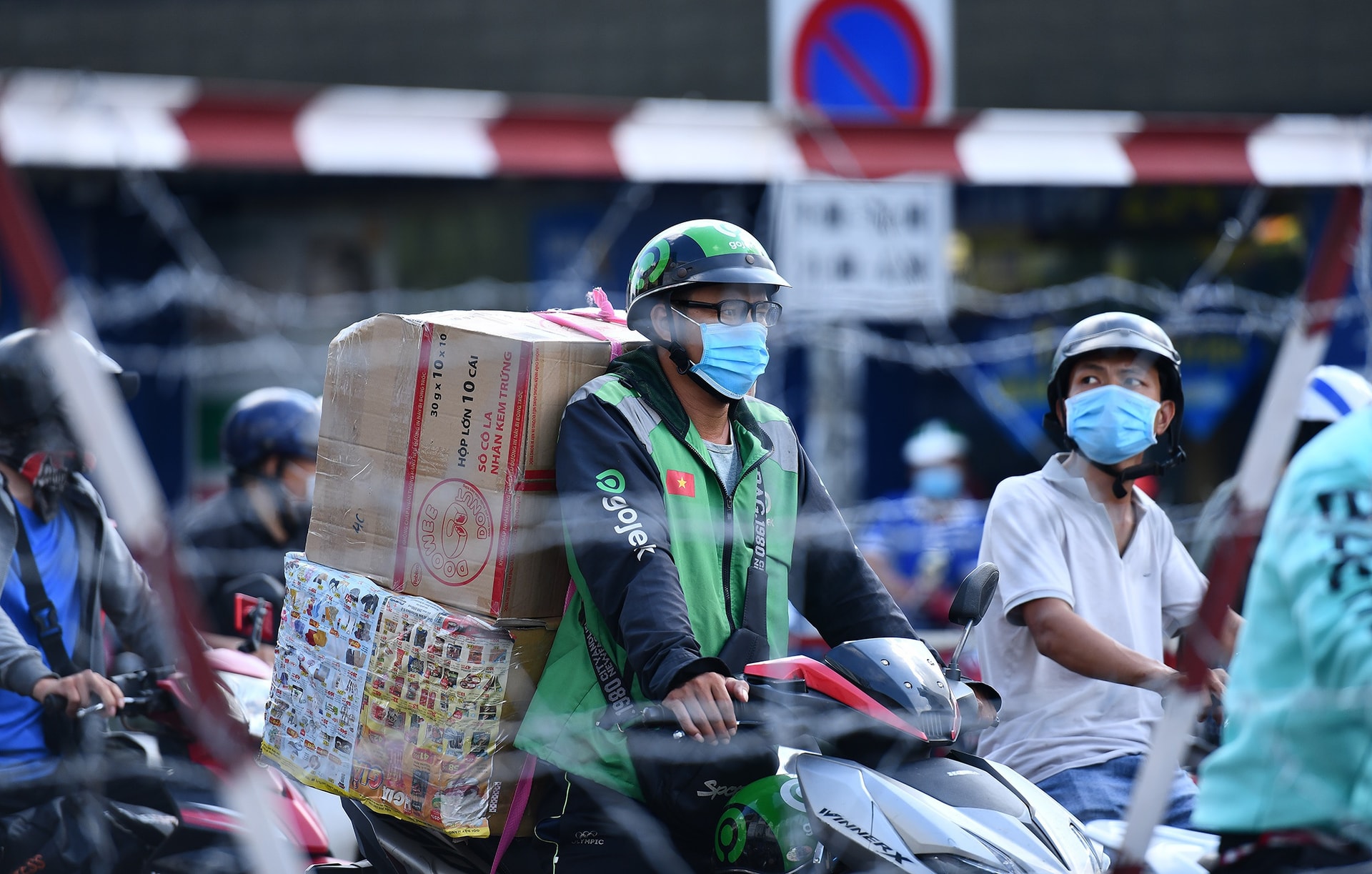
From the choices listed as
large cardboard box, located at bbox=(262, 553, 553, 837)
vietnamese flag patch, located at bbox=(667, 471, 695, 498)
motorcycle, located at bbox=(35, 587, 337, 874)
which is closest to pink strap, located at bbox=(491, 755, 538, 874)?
large cardboard box, located at bbox=(262, 553, 553, 837)

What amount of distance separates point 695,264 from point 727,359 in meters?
0.23

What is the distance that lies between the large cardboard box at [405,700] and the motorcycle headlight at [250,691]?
3.18 feet

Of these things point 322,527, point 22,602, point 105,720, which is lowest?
point 105,720

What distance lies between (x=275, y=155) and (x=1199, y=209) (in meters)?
8.73

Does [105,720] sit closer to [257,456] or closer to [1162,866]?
[257,456]

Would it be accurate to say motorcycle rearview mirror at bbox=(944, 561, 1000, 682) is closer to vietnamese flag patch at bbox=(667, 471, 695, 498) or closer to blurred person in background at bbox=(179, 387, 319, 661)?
vietnamese flag patch at bbox=(667, 471, 695, 498)

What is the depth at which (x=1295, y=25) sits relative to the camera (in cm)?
1054

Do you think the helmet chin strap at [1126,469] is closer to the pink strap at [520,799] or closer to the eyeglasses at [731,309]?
the eyeglasses at [731,309]

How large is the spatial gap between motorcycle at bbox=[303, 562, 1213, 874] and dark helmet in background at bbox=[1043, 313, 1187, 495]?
981 millimetres

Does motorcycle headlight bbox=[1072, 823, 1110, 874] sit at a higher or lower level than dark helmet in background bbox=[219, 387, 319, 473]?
lower

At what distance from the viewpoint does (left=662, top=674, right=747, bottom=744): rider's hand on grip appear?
287 cm

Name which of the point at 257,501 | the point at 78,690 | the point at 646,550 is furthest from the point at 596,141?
the point at 78,690

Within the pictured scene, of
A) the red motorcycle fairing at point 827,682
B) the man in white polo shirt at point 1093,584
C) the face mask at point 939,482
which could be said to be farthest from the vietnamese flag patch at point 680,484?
the face mask at point 939,482

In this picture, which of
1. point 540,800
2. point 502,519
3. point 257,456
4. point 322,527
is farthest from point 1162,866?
point 257,456
